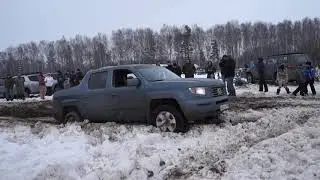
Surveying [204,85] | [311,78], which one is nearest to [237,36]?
[311,78]

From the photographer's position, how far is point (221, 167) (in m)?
6.33

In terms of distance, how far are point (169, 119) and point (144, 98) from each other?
79 cm

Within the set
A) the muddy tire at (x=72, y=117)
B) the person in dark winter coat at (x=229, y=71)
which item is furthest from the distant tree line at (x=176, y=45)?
the muddy tire at (x=72, y=117)

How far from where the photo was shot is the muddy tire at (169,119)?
884 cm

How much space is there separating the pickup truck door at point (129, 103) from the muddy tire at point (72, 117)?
1.52 m

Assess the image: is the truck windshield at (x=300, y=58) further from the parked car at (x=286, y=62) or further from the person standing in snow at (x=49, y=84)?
the person standing in snow at (x=49, y=84)

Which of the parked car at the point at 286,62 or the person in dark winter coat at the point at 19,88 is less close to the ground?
the parked car at the point at 286,62

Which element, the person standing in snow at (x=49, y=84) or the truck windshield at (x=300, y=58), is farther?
the person standing in snow at (x=49, y=84)

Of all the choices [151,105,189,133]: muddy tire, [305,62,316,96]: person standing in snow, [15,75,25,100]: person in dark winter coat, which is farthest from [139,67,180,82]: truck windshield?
[15,75,25,100]: person in dark winter coat

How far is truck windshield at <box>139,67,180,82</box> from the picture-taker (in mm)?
9663

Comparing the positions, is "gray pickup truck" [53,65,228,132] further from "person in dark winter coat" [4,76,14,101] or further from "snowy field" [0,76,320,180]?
"person in dark winter coat" [4,76,14,101]

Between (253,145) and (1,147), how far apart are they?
16.5 feet

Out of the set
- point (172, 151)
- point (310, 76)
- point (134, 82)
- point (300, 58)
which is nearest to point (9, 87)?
point (300, 58)

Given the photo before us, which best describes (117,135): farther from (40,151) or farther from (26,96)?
(26,96)
